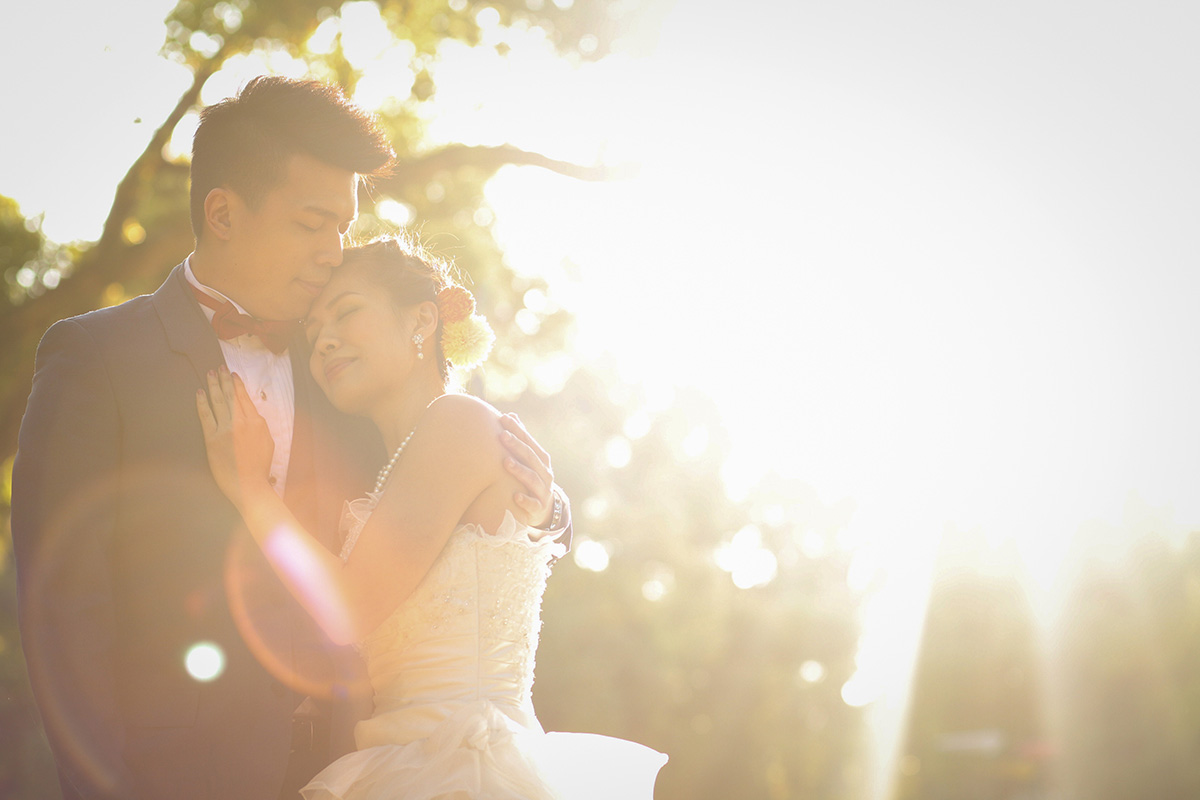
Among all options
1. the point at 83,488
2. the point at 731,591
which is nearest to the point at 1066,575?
the point at 731,591

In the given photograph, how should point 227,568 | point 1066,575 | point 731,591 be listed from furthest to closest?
1. point 1066,575
2. point 731,591
3. point 227,568

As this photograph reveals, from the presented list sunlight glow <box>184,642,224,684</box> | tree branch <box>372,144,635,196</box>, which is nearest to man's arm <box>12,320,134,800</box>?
sunlight glow <box>184,642,224,684</box>

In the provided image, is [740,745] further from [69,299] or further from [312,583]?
[312,583]

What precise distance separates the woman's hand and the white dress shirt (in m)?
0.15

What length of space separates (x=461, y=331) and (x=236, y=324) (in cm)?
93

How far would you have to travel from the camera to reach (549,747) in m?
3.31

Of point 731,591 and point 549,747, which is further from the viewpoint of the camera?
point 731,591

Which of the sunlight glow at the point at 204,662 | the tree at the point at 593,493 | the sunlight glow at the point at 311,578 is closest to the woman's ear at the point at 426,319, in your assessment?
the sunlight glow at the point at 311,578

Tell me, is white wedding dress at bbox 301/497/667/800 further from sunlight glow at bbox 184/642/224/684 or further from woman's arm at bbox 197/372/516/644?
sunlight glow at bbox 184/642/224/684

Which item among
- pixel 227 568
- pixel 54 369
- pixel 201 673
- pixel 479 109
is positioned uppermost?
pixel 479 109

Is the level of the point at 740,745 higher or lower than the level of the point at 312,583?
higher

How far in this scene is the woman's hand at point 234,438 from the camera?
10.3ft

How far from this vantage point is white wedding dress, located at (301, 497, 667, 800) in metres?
3.07

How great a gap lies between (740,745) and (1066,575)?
1721cm
